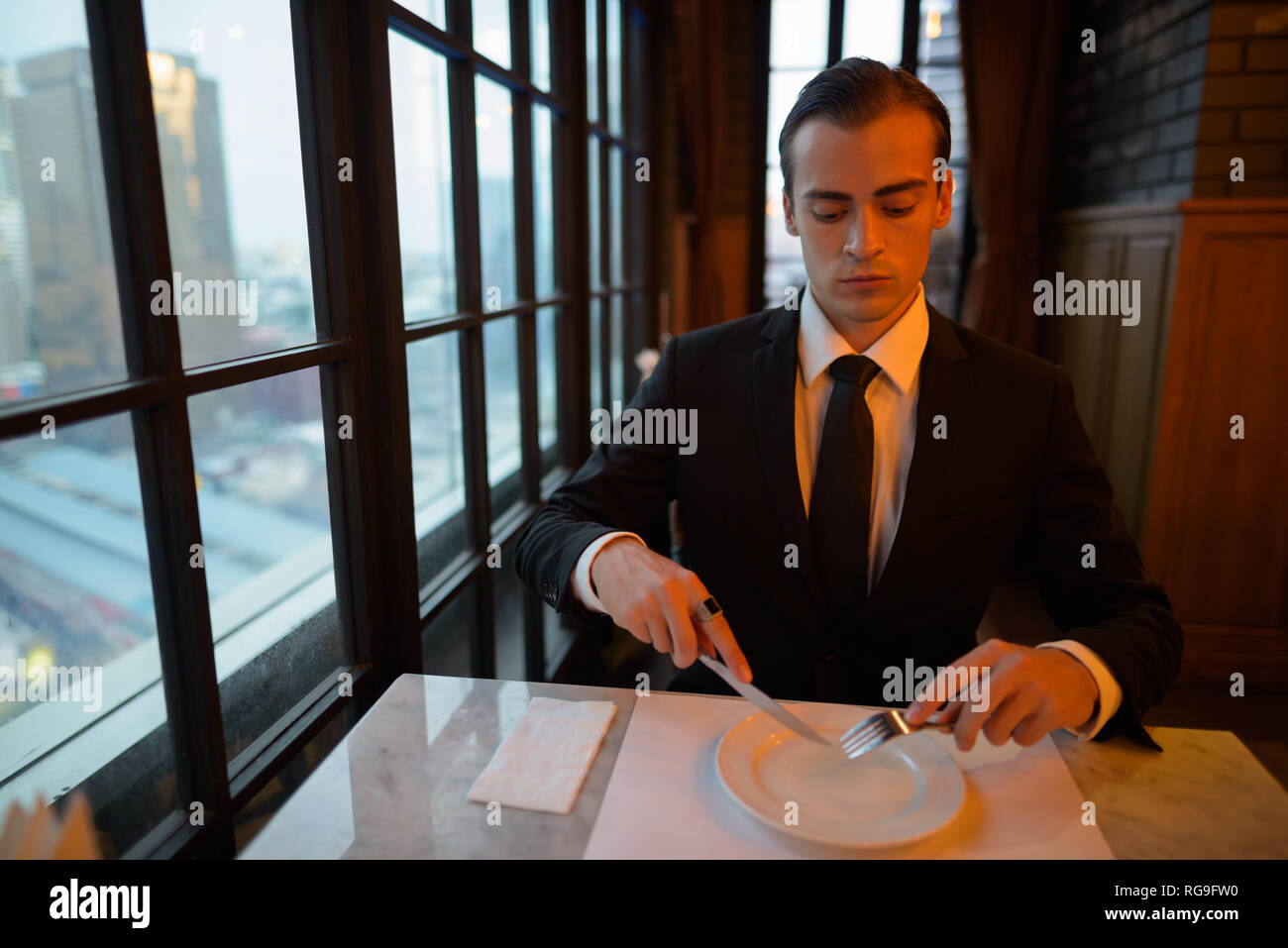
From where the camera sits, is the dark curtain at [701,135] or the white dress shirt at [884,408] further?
the dark curtain at [701,135]

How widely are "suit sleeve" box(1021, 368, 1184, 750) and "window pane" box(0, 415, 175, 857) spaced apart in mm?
1151

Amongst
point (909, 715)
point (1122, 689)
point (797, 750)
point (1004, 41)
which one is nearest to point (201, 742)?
point (797, 750)

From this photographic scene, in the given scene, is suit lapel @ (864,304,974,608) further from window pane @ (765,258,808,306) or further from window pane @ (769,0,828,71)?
window pane @ (769,0,828,71)

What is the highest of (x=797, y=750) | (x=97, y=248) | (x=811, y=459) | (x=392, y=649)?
(x=97, y=248)

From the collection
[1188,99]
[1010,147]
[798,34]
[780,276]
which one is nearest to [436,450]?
[1188,99]

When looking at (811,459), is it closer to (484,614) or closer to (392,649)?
(392,649)

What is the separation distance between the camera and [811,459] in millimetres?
1428

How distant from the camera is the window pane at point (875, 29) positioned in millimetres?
4395

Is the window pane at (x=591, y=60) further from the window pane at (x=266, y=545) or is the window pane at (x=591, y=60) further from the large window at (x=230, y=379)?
the window pane at (x=266, y=545)

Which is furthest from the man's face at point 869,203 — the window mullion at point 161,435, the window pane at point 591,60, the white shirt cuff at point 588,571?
A: the window pane at point 591,60

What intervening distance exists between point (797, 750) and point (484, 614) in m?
1.35

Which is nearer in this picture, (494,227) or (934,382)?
(934,382)

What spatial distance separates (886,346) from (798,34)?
3781 millimetres

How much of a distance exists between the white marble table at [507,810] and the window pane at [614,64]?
9.36 ft
